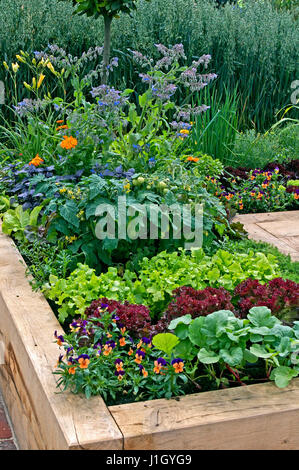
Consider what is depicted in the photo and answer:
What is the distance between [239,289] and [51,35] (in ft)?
15.2

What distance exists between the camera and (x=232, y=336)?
7.26ft

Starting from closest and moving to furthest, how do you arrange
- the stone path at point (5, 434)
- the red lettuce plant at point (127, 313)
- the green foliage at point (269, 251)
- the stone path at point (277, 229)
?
the red lettuce plant at point (127, 313) → the stone path at point (5, 434) → the green foliage at point (269, 251) → the stone path at point (277, 229)

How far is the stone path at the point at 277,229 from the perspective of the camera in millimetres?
3918

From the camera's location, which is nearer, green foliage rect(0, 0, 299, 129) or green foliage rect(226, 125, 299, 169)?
green foliage rect(226, 125, 299, 169)

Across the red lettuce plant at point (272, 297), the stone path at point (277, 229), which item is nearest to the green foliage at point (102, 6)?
the stone path at point (277, 229)

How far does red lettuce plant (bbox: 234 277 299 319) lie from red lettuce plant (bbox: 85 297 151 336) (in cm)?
41

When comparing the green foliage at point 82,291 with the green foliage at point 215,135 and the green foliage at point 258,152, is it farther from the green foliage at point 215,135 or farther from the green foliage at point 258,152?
the green foliage at point 258,152

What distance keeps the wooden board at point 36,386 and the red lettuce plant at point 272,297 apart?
2.57ft

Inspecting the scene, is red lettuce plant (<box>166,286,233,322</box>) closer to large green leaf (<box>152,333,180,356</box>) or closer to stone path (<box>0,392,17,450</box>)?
large green leaf (<box>152,333,180,356</box>)

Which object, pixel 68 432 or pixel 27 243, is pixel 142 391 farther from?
pixel 27 243

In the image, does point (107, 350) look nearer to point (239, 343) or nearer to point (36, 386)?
point (36, 386)

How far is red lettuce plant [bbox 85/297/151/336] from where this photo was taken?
97.8 inches

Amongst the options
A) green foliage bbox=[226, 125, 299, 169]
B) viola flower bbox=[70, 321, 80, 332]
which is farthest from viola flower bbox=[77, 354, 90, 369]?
green foliage bbox=[226, 125, 299, 169]

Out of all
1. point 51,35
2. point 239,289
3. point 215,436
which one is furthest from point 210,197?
point 51,35
